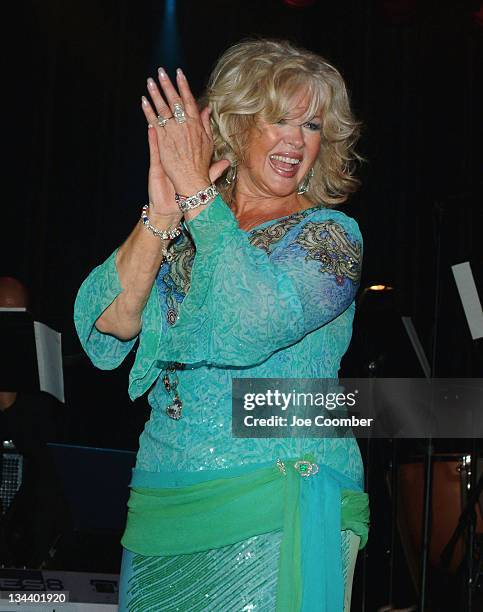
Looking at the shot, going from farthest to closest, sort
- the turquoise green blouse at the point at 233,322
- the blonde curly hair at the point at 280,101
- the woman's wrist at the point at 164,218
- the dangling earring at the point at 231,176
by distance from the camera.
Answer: the dangling earring at the point at 231,176, the blonde curly hair at the point at 280,101, the woman's wrist at the point at 164,218, the turquoise green blouse at the point at 233,322

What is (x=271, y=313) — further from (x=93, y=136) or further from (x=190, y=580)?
(x=93, y=136)

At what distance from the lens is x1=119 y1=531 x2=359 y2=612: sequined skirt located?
1.35 m

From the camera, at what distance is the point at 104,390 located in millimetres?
5230

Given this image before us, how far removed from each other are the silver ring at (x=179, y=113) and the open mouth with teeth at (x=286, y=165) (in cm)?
25

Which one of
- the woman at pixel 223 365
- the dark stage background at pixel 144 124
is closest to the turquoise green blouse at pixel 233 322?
the woman at pixel 223 365

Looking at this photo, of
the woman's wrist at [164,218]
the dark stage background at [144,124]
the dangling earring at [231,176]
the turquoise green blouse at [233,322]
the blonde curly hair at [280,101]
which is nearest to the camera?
the turquoise green blouse at [233,322]

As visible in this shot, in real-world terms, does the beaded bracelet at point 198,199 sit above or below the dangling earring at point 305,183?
below

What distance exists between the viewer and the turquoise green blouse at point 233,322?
1.31m

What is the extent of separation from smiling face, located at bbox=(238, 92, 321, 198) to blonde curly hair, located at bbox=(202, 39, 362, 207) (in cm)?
1

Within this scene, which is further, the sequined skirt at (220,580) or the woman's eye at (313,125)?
the woman's eye at (313,125)

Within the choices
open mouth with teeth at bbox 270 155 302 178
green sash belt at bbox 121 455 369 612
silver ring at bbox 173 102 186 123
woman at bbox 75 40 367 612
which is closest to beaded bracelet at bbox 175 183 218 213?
woman at bbox 75 40 367 612

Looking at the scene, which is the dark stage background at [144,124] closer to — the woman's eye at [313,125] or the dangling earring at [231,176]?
the dangling earring at [231,176]

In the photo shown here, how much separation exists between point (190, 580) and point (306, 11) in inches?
199

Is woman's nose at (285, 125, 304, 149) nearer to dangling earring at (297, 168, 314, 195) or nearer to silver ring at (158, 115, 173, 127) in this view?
dangling earring at (297, 168, 314, 195)
